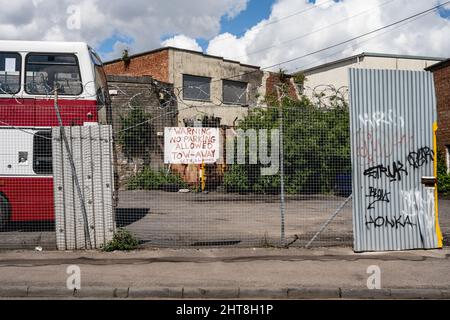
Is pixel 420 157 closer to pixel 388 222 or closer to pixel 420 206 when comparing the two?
pixel 420 206

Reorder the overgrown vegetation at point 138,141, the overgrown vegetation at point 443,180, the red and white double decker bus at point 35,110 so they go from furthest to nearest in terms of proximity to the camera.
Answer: the overgrown vegetation at point 443,180, the overgrown vegetation at point 138,141, the red and white double decker bus at point 35,110

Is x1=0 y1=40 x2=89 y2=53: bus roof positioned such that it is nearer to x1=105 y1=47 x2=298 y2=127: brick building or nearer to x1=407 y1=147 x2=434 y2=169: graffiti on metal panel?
x1=407 y1=147 x2=434 y2=169: graffiti on metal panel

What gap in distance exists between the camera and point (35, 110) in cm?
1044

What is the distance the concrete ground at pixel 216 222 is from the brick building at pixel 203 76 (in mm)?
12009

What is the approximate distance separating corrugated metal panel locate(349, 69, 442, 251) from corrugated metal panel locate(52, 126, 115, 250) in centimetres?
470

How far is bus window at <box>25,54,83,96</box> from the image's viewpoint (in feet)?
34.9

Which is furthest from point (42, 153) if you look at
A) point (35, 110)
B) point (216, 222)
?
point (216, 222)

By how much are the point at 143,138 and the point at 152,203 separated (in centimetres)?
189

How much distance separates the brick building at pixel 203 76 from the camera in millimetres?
28750

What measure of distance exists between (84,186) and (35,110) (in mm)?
2671

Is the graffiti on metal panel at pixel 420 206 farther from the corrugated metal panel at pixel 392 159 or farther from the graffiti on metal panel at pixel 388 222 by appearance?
the graffiti on metal panel at pixel 388 222

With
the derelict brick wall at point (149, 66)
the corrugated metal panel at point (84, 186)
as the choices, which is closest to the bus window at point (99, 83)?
the corrugated metal panel at point (84, 186)
